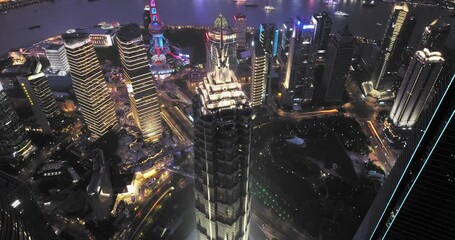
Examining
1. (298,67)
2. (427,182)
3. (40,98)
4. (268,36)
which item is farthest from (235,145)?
(268,36)

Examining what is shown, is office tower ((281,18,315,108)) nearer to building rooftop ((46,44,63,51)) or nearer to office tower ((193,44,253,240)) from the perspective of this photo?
office tower ((193,44,253,240))

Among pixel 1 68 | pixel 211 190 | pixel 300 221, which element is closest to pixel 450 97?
pixel 211 190

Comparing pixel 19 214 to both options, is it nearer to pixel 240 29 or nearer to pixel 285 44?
pixel 285 44

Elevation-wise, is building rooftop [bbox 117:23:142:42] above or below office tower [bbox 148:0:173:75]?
above

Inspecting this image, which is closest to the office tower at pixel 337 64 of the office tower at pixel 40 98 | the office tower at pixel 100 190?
the office tower at pixel 100 190

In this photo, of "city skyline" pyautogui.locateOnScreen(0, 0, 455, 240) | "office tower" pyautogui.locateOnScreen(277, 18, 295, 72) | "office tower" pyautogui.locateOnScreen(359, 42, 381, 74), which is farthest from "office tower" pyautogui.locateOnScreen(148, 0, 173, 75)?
"office tower" pyautogui.locateOnScreen(359, 42, 381, 74)
